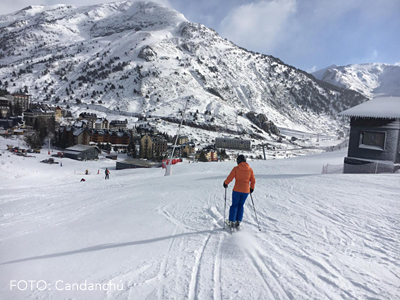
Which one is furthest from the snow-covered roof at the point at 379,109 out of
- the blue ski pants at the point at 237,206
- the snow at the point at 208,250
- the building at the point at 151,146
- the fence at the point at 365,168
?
the building at the point at 151,146

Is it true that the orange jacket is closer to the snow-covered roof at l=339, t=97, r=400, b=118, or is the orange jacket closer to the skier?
the skier

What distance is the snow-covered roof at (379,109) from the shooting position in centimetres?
1319

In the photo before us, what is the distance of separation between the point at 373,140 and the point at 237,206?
12622 mm

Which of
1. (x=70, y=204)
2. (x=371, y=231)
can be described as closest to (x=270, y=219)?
(x=371, y=231)

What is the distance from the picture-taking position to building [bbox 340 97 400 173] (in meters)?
13.3

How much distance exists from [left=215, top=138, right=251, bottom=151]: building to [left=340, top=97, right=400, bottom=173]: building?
8474cm

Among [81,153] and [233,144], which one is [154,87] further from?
[81,153]

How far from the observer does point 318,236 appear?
16.1 ft

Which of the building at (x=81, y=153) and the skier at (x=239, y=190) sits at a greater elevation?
the skier at (x=239, y=190)

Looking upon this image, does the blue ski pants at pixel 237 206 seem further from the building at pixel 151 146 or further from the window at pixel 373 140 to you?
the building at pixel 151 146

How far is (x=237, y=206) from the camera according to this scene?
5398 millimetres

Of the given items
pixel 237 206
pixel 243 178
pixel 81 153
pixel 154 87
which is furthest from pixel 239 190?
pixel 154 87

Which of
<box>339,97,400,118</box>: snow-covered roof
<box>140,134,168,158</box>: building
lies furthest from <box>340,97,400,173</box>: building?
<box>140,134,168,158</box>: building

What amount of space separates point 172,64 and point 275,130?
89.9 m
